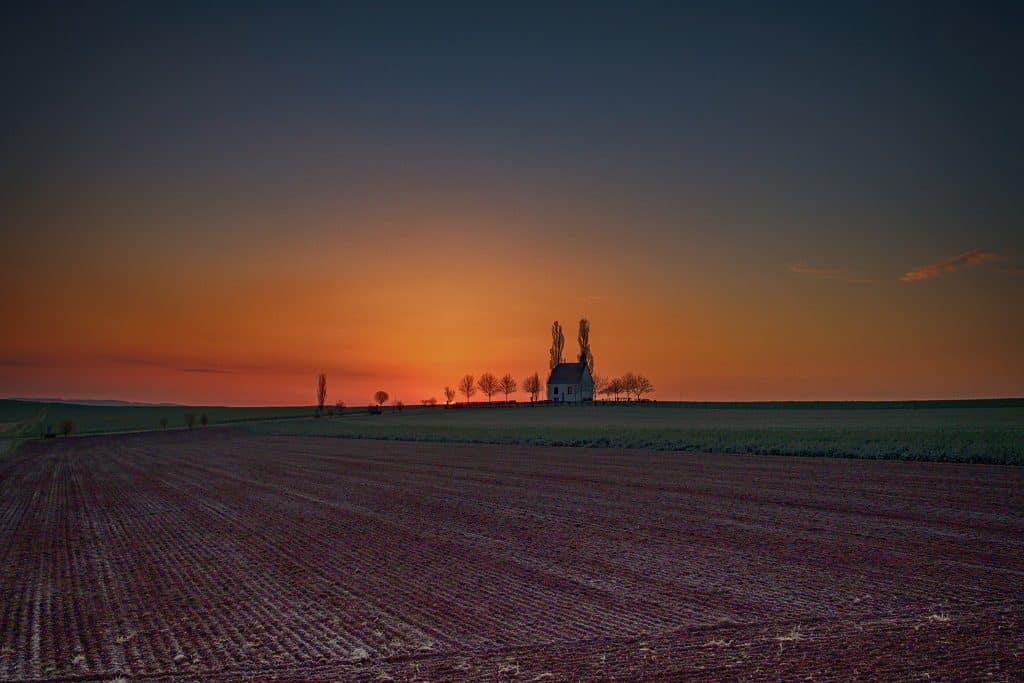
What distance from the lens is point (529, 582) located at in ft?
33.9

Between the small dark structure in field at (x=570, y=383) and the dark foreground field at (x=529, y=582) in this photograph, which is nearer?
the dark foreground field at (x=529, y=582)

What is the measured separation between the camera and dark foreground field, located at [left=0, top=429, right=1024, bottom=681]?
735 centimetres

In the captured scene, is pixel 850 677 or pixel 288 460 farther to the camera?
pixel 288 460

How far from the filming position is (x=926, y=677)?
6617mm

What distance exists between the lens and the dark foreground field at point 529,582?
289 inches

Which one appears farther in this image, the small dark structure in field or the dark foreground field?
the small dark structure in field

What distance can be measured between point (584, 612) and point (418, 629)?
202 cm

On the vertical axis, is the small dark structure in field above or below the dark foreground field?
above

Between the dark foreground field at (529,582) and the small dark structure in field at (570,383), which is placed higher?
the small dark structure in field at (570,383)

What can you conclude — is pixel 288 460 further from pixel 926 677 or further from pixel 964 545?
pixel 926 677

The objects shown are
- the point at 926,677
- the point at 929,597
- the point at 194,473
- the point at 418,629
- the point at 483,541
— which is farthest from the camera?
the point at 194,473

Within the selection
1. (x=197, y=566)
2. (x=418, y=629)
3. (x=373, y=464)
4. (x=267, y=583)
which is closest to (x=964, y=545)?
(x=418, y=629)

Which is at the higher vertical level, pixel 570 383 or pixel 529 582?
pixel 570 383

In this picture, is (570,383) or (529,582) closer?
(529,582)
